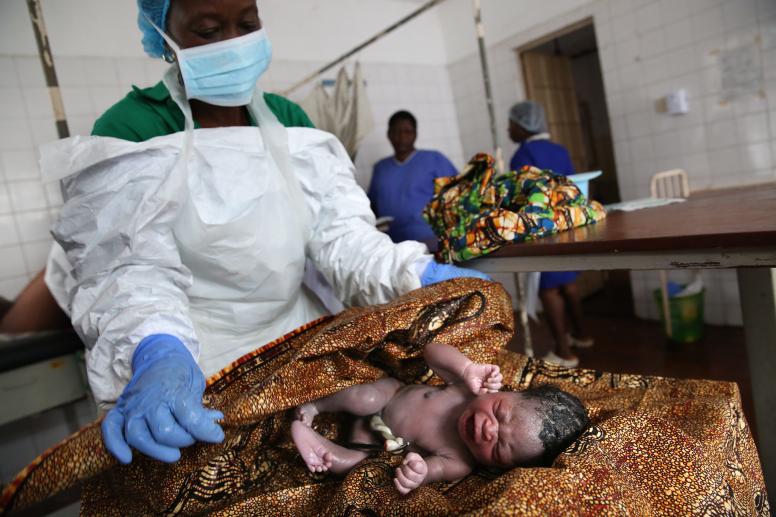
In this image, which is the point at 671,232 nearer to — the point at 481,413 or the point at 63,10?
the point at 481,413

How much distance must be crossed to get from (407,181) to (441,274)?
293cm

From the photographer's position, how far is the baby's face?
3.32 feet

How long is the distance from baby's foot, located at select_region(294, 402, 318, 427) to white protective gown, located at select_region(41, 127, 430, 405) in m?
0.27

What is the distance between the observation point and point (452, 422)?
117cm

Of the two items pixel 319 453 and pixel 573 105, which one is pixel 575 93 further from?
pixel 319 453

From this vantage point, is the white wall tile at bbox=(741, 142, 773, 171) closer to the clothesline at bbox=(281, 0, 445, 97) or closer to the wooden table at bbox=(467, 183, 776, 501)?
the clothesline at bbox=(281, 0, 445, 97)

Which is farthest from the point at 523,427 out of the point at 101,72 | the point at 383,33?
the point at 101,72

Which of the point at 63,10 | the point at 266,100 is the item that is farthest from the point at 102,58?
the point at 266,100

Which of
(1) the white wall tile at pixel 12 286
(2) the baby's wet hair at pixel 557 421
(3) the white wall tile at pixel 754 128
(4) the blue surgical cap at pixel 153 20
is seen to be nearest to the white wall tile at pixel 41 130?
(1) the white wall tile at pixel 12 286

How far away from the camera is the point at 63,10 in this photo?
3.41 metres

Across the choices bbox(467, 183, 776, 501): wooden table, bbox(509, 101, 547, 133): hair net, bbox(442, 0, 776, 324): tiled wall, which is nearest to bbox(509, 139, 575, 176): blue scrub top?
bbox(509, 101, 547, 133): hair net

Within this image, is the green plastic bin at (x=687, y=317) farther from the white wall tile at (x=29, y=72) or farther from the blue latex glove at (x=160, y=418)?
the white wall tile at (x=29, y=72)

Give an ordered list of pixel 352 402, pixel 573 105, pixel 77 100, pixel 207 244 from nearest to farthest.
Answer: pixel 352 402, pixel 207 244, pixel 77 100, pixel 573 105

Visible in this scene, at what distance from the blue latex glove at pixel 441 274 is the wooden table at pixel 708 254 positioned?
13 centimetres
